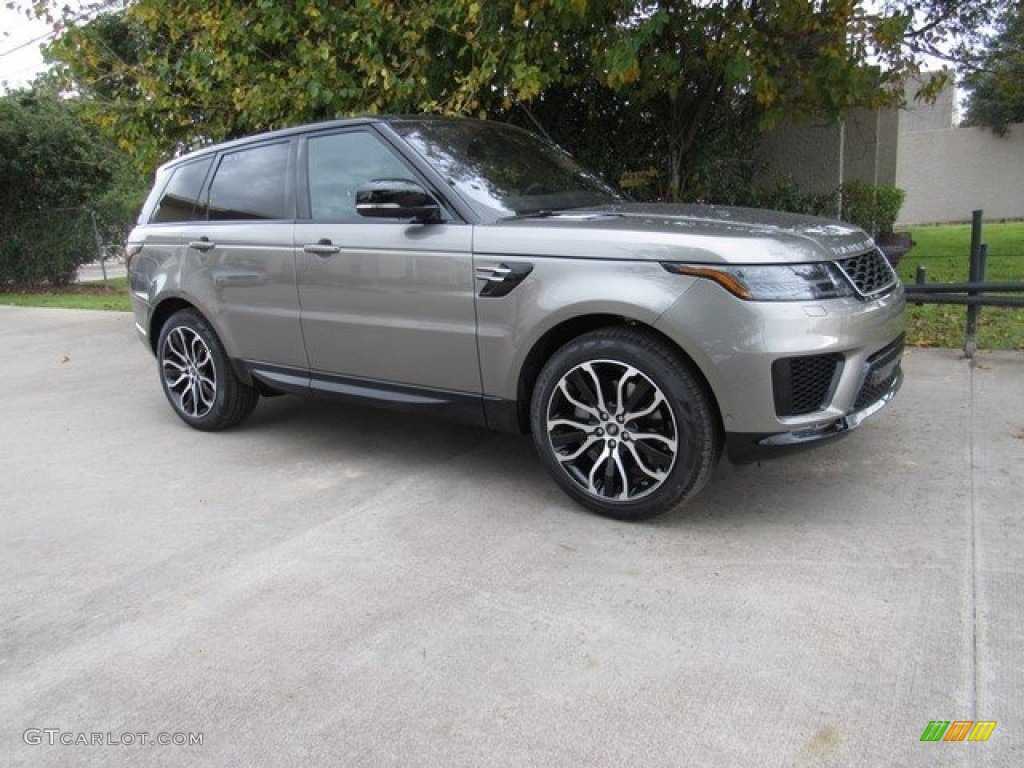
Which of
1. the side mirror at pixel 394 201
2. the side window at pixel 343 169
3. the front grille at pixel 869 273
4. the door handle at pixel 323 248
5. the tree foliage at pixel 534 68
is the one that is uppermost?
the tree foliage at pixel 534 68

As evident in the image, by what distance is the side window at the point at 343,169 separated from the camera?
438cm

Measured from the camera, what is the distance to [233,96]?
745cm

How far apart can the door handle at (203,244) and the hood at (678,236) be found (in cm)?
206

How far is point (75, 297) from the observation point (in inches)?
622

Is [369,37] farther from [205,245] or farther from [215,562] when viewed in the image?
[215,562]

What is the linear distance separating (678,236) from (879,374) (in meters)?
1.13

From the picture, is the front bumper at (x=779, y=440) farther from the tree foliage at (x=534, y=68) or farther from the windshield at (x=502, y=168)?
the tree foliage at (x=534, y=68)

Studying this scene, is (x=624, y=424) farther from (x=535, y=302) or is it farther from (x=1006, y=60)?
(x=1006, y=60)

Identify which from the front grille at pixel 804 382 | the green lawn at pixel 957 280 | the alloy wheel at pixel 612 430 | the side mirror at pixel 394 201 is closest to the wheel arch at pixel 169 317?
the side mirror at pixel 394 201

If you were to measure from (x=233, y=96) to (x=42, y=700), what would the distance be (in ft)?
19.7

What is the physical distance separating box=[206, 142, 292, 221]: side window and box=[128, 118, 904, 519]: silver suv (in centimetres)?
1

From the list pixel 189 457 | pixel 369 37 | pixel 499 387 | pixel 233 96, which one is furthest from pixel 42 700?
pixel 233 96

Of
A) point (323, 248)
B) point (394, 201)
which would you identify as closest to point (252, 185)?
point (323, 248)

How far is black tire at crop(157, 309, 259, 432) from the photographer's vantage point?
5.38 metres
